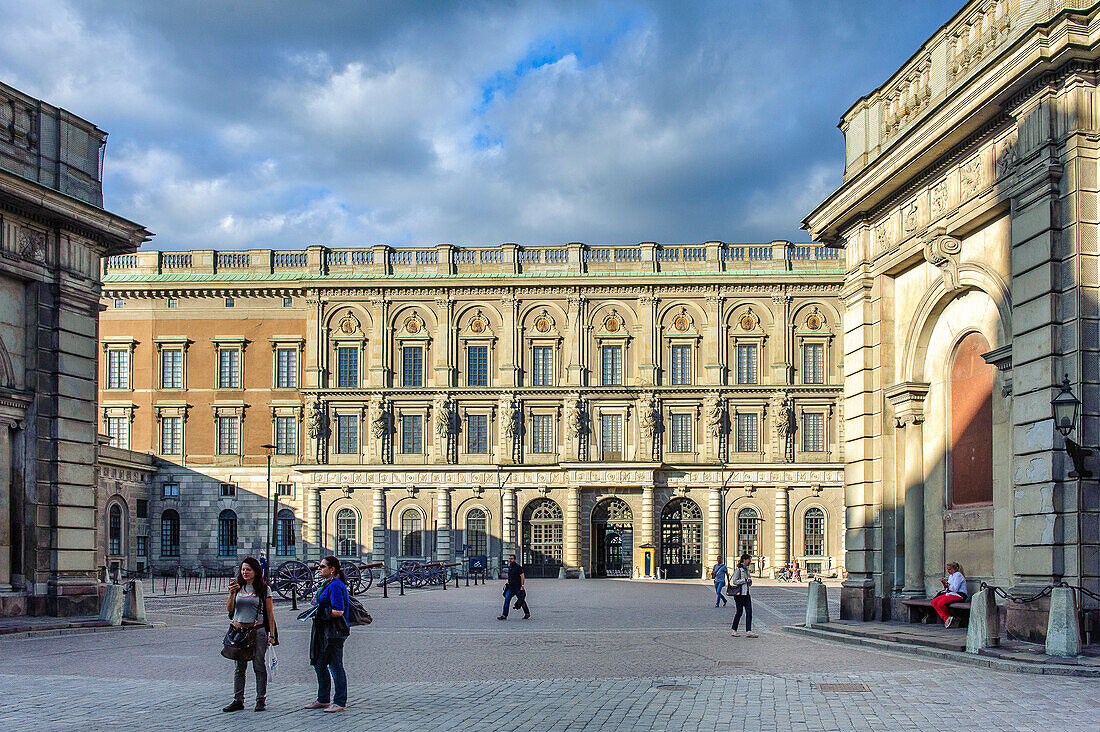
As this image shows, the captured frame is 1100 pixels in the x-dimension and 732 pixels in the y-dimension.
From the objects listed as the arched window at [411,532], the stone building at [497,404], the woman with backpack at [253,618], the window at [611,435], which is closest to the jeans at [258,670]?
the woman with backpack at [253,618]

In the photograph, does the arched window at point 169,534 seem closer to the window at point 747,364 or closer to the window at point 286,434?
the window at point 286,434

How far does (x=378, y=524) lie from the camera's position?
221ft

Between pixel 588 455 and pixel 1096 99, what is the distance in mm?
49866

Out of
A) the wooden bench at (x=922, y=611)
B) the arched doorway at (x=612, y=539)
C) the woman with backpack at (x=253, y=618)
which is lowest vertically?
the arched doorway at (x=612, y=539)

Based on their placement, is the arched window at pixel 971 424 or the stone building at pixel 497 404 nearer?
Result: the arched window at pixel 971 424

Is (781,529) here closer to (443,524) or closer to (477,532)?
A: (477,532)

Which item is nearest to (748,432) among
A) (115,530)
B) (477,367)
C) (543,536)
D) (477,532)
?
(543,536)

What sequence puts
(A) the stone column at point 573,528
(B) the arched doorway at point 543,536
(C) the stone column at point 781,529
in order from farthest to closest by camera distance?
(B) the arched doorway at point 543,536, (A) the stone column at point 573,528, (C) the stone column at point 781,529

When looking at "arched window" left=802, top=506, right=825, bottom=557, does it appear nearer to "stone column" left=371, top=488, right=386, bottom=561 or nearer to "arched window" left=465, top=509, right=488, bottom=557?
"arched window" left=465, top=509, right=488, bottom=557

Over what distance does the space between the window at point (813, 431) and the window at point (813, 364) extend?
200 cm

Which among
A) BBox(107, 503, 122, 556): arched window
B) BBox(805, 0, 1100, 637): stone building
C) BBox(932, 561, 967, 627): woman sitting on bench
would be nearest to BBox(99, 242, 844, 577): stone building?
BBox(107, 503, 122, 556): arched window

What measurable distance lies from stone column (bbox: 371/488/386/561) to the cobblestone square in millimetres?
39735

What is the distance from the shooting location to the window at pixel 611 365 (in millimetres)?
67750

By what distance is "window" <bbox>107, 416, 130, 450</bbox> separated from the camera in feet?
227
